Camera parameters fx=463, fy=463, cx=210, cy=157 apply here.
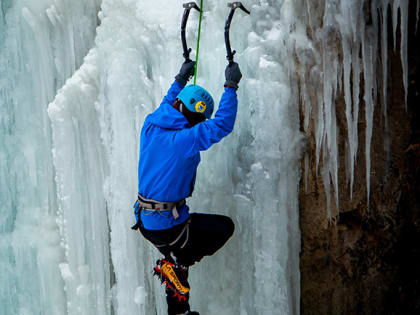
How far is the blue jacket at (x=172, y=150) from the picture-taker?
2.57m

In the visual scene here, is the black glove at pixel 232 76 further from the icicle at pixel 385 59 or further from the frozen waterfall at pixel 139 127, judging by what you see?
the icicle at pixel 385 59

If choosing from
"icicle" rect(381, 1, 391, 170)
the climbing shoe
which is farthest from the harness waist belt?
"icicle" rect(381, 1, 391, 170)

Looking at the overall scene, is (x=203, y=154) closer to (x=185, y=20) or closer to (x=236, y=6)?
(x=185, y=20)

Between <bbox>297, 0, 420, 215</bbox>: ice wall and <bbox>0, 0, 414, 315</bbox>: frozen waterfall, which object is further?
<bbox>0, 0, 414, 315</bbox>: frozen waterfall

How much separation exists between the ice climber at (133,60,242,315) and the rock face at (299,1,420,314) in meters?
0.68

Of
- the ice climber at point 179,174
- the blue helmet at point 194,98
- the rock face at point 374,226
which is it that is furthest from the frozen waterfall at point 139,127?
the blue helmet at point 194,98

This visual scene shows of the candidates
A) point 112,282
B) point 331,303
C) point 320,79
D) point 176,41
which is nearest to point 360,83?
point 320,79

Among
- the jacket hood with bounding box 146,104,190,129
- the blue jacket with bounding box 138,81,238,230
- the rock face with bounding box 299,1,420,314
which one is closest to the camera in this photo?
the blue jacket with bounding box 138,81,238,230

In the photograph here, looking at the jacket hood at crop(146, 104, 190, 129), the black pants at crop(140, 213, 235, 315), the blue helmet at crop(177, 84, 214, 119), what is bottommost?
the black pants at crop(140, 213, 235, 315)

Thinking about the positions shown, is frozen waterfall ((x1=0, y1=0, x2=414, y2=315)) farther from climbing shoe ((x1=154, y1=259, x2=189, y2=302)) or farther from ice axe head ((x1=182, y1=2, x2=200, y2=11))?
climbing shoe ((x1=154, y1=259, x2=189, y2=302))

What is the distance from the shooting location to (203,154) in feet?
10.8

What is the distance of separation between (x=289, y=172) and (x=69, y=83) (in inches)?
75.7

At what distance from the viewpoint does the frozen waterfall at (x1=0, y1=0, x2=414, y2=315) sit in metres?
2.95

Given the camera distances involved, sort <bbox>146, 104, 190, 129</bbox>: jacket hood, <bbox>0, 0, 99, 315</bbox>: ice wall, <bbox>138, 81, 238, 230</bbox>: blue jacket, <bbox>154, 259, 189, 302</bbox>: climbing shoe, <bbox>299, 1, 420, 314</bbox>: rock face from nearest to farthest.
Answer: <bbox>138, 81, 238, 230</bbox>: blue jacket, <bbox>146, 104, 190, 129</bbox>: jacket hood, <bbox>154, 259, 189, 302</bbox>: climbing shoe, <bbox>299, 1, 420, 314</bbox>: rock face, <bbox>0, 0, 99, 315</bbox>: ice wall
